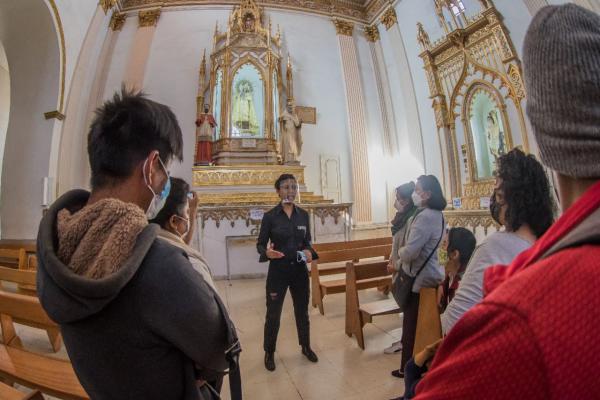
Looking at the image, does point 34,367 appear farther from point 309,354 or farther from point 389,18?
point 389,18

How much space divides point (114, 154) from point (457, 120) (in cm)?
899

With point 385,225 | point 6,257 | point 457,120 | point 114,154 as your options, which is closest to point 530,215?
→ point 114,154

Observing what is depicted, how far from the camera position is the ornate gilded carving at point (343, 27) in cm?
1077

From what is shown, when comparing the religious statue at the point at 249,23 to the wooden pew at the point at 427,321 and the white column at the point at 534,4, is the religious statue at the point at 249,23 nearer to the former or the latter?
the white column at the point at 534,4

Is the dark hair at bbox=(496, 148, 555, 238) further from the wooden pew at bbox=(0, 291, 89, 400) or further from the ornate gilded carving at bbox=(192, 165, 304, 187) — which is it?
the ornate gilded carving at bbox=(192, 165, 304, 187)

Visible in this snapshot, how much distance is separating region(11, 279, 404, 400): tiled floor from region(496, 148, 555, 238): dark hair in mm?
1561

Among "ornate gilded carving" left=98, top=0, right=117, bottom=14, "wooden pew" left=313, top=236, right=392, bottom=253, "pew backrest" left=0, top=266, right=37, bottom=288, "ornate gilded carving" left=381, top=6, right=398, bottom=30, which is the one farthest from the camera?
"ornate gilded carving" left=381, top=6, right=398, bottom=30

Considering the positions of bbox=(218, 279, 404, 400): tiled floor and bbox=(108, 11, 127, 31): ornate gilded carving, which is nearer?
bbox=(218, 279, 404, 400): tiled floor

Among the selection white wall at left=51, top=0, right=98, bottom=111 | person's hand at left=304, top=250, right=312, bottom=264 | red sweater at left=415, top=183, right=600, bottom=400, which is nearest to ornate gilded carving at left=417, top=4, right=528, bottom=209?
person's hand at left=304, top=250, right=312, bottom=264

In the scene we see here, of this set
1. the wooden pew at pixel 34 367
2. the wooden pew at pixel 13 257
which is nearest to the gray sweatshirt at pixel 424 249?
the wooden pew at pixel 34 367

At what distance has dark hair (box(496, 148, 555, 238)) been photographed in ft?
4.32

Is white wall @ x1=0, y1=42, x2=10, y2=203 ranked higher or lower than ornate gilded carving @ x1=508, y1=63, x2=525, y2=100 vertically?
higher

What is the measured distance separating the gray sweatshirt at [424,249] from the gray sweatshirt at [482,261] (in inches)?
33.4

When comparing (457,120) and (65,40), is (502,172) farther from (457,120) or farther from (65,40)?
(65,40)
